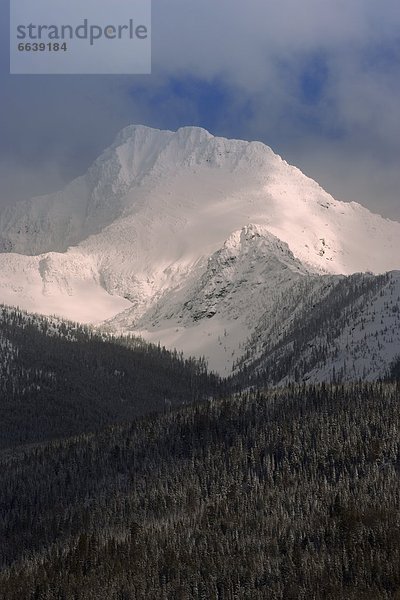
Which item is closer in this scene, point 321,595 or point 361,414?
point 321,595

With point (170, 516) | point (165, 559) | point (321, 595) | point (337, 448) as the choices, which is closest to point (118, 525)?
point (170, 516)

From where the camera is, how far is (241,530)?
479 feet

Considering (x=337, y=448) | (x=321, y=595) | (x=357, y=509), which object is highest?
(x=337, y=448)

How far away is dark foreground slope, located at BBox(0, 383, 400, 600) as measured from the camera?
125m

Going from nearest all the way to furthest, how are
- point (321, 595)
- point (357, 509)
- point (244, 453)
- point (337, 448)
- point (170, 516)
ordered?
point (321, 595) → point (357, 509) → point (170, 516) → point (337, 448) → point (244, 453)

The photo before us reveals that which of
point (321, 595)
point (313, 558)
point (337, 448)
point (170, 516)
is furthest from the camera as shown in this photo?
point (337, 448)

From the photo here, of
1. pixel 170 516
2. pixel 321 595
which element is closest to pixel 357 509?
pixel 321 595

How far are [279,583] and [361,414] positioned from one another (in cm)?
8193

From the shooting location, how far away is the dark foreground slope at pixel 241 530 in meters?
125

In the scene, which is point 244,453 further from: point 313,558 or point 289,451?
point 313,558

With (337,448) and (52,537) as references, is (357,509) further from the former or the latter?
(52,537)

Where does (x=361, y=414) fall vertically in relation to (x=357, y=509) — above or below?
above

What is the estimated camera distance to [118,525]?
169375 mm

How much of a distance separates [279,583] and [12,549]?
71.0m
